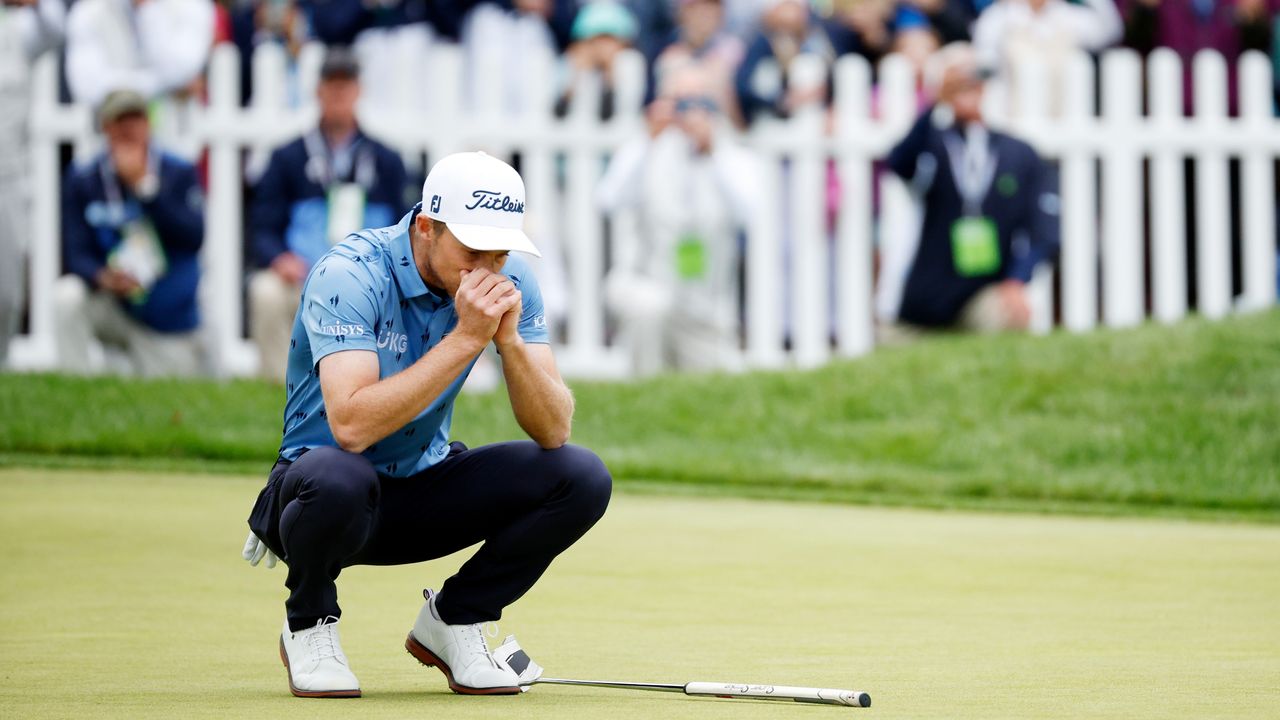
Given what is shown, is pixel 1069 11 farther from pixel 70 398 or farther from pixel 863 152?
pixel 70 398

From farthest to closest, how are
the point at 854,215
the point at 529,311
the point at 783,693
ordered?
1. the point at 854,215
2. the point at 529,311
3. the point at 783,693

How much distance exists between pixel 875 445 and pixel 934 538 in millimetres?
2728

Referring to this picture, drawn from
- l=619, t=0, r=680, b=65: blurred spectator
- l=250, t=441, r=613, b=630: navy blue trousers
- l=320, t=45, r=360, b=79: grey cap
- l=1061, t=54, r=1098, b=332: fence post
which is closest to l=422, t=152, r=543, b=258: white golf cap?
l=250, t=441, r=613, b=630: navy blue trousers

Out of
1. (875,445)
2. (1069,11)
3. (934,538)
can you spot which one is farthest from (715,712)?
(1069,11)

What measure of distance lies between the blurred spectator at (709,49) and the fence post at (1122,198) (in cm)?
258

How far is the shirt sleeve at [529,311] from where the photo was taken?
19.0 ft

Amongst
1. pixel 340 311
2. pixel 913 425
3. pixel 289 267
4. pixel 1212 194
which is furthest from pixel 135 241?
pixel 340 311

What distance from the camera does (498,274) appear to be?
5.44 metres

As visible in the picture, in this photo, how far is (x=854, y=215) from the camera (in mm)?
14836

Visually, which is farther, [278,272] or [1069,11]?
[1069,11]

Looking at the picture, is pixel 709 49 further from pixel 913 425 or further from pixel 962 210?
pixel 913 425

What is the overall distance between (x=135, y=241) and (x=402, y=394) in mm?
8728

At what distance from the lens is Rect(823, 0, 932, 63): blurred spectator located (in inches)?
605

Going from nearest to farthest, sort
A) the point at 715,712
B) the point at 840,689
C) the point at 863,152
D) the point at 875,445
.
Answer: the point at 715,712 < the point at 840,689 < the point at 875,445 < the point at 863,152
